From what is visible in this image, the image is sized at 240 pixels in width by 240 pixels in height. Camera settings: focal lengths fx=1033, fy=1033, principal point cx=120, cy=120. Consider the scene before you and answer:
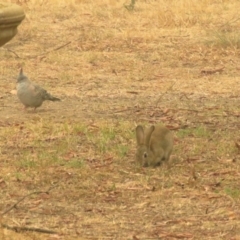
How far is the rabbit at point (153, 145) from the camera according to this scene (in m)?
8.57

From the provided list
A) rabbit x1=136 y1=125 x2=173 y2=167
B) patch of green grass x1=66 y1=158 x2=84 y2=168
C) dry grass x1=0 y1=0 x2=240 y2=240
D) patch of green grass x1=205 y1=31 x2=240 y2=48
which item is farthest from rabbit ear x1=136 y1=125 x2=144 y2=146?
patch of green grass x1=205 y1=31 x2=240 y2=48

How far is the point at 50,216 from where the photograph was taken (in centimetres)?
702

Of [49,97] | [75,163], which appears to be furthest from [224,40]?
[75,163]

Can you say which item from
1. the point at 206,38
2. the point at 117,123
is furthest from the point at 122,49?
the point at 117,123

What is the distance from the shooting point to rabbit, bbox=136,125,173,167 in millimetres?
8570

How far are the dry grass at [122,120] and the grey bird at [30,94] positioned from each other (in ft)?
0.46

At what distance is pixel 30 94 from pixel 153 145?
2.48 metres

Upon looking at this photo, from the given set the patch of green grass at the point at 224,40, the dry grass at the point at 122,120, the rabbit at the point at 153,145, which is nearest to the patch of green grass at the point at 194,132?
the dry grass at the point at 122,120

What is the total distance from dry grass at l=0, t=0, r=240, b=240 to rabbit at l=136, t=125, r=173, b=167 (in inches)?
4.6

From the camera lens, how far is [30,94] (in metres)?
10.8

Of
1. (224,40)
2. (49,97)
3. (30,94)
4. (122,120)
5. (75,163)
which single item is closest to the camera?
(75,163)

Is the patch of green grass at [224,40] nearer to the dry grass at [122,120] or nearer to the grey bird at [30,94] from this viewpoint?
the dry grass at [122,120]

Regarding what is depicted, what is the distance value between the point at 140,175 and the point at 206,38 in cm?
732

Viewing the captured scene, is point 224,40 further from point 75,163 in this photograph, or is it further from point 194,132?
point 75,163
